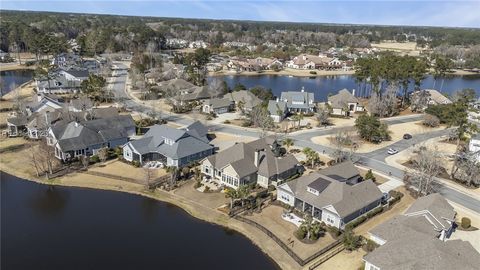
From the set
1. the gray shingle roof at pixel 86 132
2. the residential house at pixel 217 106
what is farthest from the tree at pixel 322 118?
the gray shingle roof at pixel 86 132

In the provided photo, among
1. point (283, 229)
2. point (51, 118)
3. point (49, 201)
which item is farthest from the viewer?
point (51, 118)

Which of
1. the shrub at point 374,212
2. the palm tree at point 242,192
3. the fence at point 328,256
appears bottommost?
the fence at point 328,256

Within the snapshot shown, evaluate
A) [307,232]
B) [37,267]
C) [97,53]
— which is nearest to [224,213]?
[307,232]

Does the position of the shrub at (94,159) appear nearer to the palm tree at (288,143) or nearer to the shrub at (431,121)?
the palm tree at (288,143)

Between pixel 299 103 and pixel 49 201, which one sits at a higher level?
pixel 299 103

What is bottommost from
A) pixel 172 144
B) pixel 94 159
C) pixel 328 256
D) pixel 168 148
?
pixel 328 256

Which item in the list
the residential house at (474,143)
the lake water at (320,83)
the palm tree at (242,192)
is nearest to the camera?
the palm tree at (242,192)

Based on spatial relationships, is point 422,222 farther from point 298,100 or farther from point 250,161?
point 298,100

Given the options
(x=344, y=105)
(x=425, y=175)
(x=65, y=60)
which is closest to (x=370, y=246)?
(x=425, y=175)
